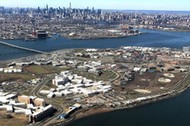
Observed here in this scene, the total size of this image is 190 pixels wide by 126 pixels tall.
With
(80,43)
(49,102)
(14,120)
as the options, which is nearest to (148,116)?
(49,102)

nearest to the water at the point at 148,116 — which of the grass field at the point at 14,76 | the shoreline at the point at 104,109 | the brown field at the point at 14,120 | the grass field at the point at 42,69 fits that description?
the shoreline at the point at 104,109

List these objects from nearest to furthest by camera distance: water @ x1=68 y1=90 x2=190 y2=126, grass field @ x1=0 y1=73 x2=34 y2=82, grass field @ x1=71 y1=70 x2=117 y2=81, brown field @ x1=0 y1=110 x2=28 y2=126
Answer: brown field @ x1=0 y1=110 x2=28 y2=126 < water @ x1=68 y1=90 x2=190 y2=126 < grass field @ x1=0 y1=73 x2=34 y2=82 < grass field @ x1=71 y1=70 x2=117 y2=81

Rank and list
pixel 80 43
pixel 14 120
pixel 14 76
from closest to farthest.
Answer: pixel 14 120
pixel 14 76
pixel 80 43

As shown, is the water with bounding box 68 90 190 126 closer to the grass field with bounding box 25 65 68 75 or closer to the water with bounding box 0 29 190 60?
the grass field with bounding box 25 65 68 75

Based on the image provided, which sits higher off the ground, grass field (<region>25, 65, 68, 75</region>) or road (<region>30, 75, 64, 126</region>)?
grass field (<region>25, 65, 68, 75</region>)

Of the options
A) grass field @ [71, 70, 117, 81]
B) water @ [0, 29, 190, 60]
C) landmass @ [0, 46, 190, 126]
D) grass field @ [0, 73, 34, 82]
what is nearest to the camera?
landmass @ [0, 46, 190, 126]

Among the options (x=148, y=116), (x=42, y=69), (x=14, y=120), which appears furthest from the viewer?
(x=42, y=69)

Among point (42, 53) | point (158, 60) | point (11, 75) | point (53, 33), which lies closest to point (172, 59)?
point (158, 60)

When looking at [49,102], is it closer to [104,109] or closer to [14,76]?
[104,109]

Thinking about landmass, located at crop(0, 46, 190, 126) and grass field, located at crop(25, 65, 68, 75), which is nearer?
landmass, located at crop(0, 46, 190, 126)

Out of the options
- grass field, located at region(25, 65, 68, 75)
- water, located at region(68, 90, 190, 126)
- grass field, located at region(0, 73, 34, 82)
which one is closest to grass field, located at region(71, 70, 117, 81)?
grass field, located at region(25, 65, 68, 75)

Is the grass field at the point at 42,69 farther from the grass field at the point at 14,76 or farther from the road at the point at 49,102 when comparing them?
the road at the point at 49,102
